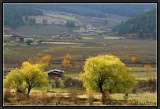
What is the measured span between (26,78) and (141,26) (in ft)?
39.0

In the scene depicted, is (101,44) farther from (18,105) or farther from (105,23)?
(18,105)

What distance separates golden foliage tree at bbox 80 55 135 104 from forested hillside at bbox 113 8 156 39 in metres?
7.06

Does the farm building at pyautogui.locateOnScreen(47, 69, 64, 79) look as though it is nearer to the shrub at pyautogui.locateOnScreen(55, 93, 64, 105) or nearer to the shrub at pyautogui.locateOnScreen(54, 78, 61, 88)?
the shrub at pyautogui.locateOnScreen(54, 78, 61, 88)

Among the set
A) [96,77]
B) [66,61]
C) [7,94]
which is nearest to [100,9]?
[66,61]

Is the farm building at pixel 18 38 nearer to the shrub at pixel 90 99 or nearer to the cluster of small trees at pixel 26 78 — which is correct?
the cluster of small trees at pixel 26 78

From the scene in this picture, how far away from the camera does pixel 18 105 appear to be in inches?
485

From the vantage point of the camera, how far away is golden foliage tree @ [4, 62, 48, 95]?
13.9 m

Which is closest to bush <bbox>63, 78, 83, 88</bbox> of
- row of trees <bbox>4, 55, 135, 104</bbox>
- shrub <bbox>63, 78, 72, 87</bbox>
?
shrub <bbox>63, 78, 72, 87</bbox>

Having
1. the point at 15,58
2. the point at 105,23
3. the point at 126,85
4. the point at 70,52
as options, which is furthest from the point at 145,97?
the point at 105,23

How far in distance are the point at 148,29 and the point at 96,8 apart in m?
4.20

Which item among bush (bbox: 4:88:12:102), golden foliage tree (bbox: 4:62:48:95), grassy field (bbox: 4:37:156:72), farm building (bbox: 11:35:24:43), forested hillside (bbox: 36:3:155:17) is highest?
forested hillside (bbox: 36:3:155:17)

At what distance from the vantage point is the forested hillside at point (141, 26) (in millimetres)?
21522

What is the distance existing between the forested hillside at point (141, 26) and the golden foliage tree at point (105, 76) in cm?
706

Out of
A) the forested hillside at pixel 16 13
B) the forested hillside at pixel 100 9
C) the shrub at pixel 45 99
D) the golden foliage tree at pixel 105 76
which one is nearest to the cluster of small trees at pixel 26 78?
the shrub at pixel 45 99
